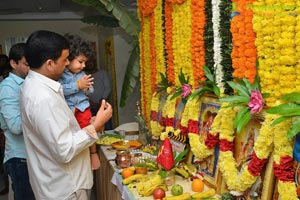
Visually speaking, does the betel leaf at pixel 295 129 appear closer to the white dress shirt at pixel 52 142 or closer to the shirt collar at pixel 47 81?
the white dress shirt at pixel 52 142

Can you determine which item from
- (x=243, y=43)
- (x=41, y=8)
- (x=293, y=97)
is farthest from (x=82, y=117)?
(x=41, y=8)

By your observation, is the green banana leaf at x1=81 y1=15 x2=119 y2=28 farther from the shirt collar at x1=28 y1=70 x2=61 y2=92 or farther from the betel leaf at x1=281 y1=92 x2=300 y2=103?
the betel leaf at x1=281 y1=92 x2=300 y2=103

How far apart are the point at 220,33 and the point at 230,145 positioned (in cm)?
61

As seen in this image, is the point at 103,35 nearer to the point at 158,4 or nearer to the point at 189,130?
the point at 158,4

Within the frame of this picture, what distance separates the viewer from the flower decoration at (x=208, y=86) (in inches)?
76.3

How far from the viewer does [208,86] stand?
2.07 meters

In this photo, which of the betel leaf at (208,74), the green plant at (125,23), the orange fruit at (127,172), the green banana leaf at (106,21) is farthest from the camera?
the green banana leaf at (106,21)

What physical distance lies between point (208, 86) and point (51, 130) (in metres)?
0.92

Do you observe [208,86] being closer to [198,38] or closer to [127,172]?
[198,38]

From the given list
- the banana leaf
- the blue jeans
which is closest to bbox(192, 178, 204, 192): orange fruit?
the blue jeans

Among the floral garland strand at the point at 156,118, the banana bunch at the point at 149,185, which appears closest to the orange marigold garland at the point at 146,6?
the floral garland strand at the point at 156,118

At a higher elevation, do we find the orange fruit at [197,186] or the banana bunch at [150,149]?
the orange fruit at [197,186]

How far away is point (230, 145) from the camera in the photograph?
5.86ft

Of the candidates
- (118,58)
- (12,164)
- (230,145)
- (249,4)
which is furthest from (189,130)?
(118,58)
